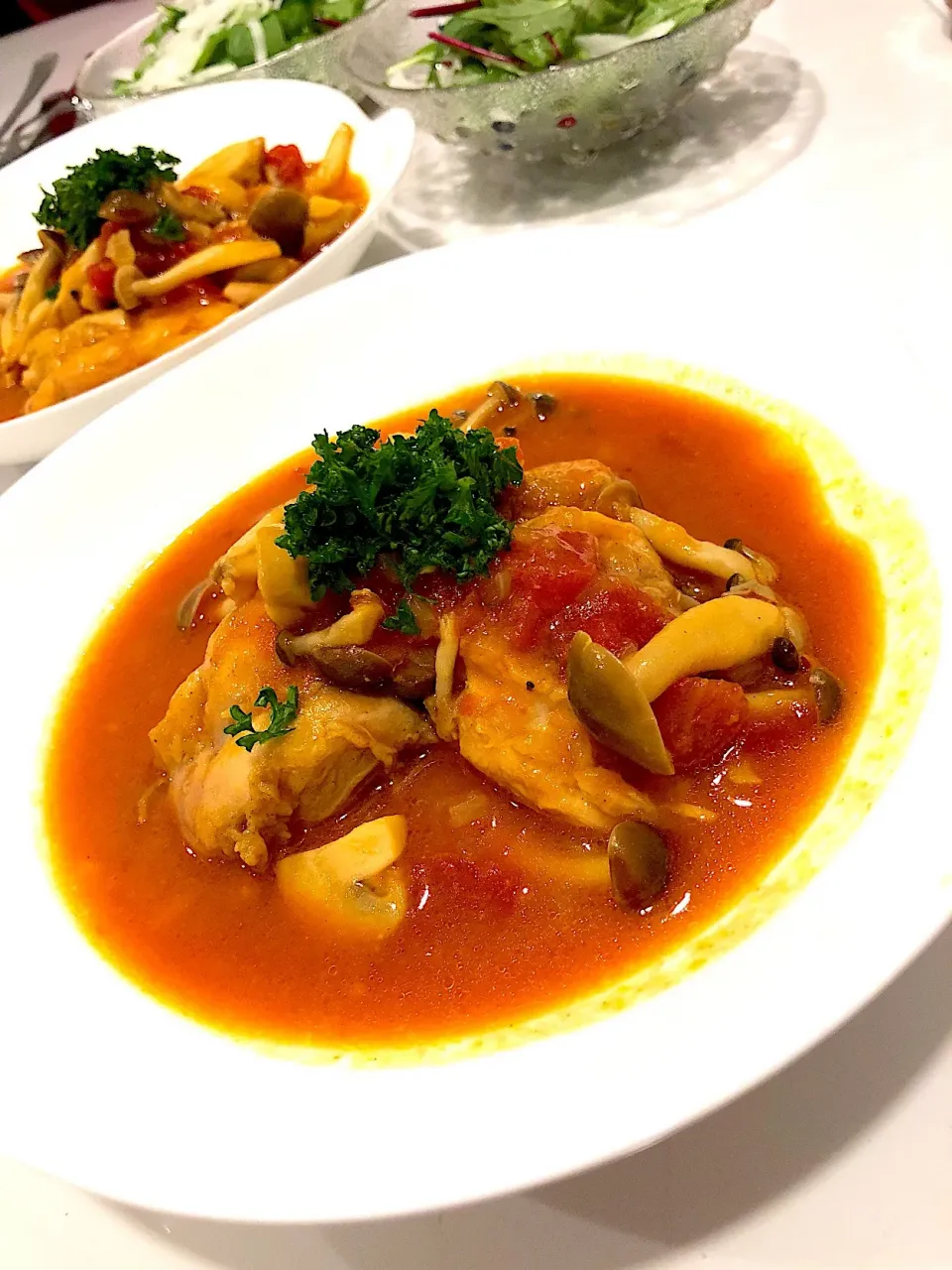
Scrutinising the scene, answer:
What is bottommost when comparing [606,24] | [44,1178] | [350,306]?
[44,1178]

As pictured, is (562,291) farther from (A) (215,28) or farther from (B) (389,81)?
(A) (215,28)

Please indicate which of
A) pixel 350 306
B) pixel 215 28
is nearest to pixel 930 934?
pixel 350 306

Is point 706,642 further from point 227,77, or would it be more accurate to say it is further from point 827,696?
point 227,77

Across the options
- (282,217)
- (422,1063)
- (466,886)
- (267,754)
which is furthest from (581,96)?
(422,1063)

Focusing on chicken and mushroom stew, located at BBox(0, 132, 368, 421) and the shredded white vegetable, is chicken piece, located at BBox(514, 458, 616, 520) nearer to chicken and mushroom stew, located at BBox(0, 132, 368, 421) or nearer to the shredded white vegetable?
chicken and mushroom stew, located at BBox(0, 132, 368, 421)

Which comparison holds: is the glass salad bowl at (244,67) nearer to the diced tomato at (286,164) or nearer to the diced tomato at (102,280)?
the diced tomato at (286,164)

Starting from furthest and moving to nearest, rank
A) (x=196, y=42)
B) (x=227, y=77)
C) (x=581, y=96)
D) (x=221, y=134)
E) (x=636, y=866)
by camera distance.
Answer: (x=196, y=42)
(x=227, y=77)
(x=221, y=134)
(x=581, y=96)
(x=636, y=866)
